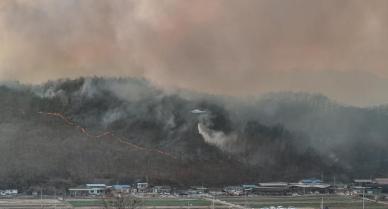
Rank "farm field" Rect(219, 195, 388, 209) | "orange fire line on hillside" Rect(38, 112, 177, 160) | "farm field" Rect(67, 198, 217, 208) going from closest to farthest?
"farm field" Rect(67, 198, 217, 208) → "farm field" Rect(219, 195, 388, 209) → "orange fire line on hillside" Rect(38, 112, 177, 160)

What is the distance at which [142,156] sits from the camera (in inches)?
4008

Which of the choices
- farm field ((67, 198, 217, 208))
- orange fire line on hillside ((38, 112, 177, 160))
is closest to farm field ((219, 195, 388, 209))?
farm field ((67, 198, 217, 208))

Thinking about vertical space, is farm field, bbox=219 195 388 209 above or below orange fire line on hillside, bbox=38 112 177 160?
below

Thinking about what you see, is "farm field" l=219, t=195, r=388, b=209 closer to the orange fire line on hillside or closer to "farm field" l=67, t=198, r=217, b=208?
"farm field" l=67, t=198, r=217, b=208

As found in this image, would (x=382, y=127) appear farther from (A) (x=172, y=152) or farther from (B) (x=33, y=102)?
(B) (x=33, y=102)

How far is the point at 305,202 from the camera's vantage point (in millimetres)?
84000

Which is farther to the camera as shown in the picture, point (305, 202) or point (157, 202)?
point (305, 202)

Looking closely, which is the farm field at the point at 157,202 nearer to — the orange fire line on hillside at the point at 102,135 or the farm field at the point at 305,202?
the farm field at the point at 305,202

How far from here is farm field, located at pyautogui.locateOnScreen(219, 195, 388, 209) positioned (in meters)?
79.1

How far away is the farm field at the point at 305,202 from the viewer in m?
79.1

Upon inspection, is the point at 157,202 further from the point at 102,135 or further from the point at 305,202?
the point at 102,135

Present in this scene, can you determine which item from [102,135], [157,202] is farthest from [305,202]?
[102,135]

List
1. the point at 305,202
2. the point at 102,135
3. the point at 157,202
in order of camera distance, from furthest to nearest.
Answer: the point at 102,135
the point at 305,202
the point at 157,202

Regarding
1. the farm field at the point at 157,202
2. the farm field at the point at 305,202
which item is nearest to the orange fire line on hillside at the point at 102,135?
the farm field at the point at 305,202
